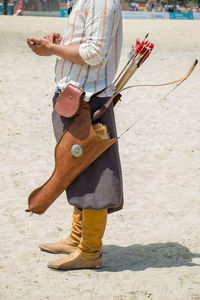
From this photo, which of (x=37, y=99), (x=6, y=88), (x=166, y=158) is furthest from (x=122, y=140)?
(x=6, y=88)

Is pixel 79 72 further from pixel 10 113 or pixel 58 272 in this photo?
pixel 10 113

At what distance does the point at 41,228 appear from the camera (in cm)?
417

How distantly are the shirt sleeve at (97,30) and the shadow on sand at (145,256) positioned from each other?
1310 millimetres

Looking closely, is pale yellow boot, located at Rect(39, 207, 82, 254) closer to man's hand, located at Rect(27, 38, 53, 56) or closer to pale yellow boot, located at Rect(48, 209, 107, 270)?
pale yellow boot, located at Rect(48, 209, 107, 270)

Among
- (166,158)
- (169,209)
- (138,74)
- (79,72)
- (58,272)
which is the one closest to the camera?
(79,72)

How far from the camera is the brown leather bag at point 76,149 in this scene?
3.00m

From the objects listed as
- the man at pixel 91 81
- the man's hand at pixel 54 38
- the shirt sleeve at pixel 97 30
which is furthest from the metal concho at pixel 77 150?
the man's hand at pixel 54 38

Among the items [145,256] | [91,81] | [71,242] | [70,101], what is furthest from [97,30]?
[145,256]

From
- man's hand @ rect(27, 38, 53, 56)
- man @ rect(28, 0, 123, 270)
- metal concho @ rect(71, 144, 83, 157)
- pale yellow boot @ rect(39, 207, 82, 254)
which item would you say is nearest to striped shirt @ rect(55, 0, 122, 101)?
man @ rect(28, 0, 123, 270)

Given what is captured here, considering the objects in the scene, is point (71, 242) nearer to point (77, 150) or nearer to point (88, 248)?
point (88, 248)

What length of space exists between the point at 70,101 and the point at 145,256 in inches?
50.1

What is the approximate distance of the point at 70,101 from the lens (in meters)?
2.94

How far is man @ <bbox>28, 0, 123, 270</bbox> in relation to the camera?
2.85m

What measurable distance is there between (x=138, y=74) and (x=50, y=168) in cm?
527
